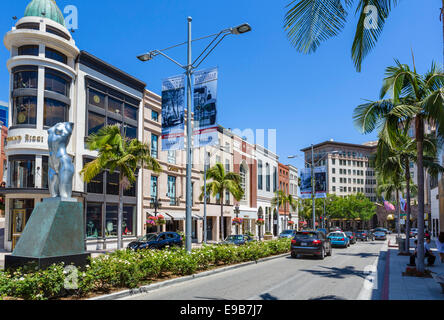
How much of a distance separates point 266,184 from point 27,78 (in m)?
44.4

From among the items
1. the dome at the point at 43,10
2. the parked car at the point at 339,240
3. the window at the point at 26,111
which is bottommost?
the parked car at the point at 339,240

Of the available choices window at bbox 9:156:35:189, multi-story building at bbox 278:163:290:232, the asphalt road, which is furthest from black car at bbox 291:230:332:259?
multi-story building at bbox 278:163:290:232

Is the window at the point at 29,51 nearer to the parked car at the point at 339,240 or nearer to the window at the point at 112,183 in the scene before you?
the window at the point at 112,183

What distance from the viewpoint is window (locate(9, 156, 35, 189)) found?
85.5ft

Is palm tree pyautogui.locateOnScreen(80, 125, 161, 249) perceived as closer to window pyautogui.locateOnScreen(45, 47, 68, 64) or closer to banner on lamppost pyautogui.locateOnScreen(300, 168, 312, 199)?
window pyautogui.locateOnScreen(45, 47, 68, 64)

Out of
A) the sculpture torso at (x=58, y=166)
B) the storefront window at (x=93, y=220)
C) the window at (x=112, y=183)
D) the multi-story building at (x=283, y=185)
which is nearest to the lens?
the sculpture torso at (x=58, y=166)

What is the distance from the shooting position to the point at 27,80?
87.9 ft

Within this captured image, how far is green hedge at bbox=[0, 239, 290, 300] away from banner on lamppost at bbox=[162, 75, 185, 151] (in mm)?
4448

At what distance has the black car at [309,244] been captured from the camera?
2122 centimetres

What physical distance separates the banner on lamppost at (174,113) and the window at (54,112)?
14782 mm

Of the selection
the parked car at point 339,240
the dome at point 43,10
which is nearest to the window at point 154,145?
the dome at point 43,10

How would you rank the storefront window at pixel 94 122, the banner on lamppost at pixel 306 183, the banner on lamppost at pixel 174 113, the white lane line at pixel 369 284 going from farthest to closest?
the banner on lamppost at pixel 306 183, the storefront window at pixel 94 122, the banner on lamppost at pixel 174 113, the white lane line at pixel 369 284
